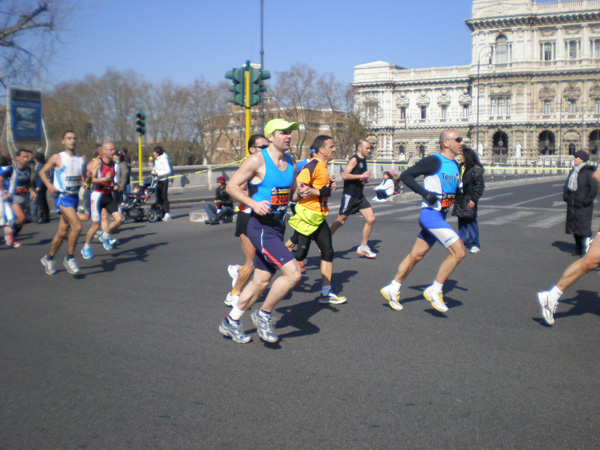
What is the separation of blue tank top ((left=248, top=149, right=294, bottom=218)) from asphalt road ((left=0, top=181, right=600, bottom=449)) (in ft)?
4.12

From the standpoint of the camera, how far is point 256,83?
14.2 m

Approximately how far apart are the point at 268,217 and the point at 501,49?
8867 centimetres

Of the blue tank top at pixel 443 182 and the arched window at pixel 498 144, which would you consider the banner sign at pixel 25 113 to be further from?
the arched window at pixel 498 144

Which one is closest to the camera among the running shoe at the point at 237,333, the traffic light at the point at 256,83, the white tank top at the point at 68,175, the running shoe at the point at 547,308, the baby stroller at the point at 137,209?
the running shoe at the point at 237,333

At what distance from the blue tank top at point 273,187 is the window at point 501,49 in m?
87.8

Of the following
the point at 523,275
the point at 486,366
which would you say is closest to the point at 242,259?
the point at 523,275

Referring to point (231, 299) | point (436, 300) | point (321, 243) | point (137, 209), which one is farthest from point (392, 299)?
point (137, 209)

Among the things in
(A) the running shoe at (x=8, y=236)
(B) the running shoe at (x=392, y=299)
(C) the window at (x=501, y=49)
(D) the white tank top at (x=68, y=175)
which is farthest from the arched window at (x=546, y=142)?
(B) the running shoe at (x=392, y=299)

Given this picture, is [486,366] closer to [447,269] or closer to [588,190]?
[447,269]

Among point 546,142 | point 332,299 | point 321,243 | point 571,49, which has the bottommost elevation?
point 332,299

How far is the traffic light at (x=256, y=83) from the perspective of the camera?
1399 centimetres

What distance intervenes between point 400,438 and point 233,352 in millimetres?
1931

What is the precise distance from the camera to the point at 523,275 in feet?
27.6

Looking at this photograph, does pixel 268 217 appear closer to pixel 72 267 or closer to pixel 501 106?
pixel 72 267
